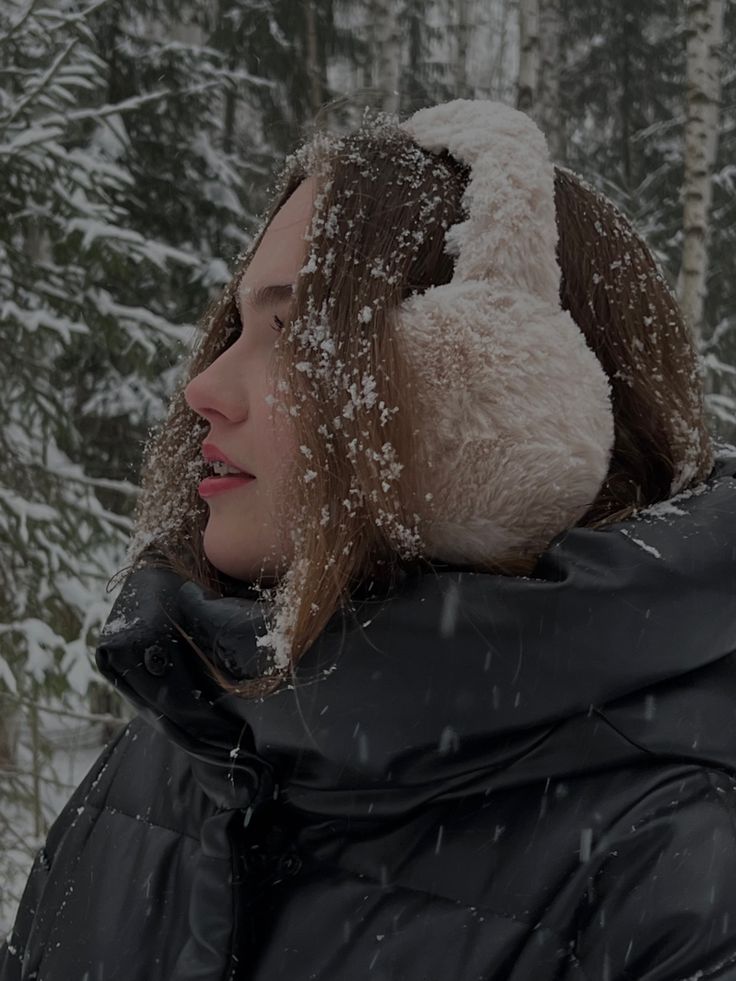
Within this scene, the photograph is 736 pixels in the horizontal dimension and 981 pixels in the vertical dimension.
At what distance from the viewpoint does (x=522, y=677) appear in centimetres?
102

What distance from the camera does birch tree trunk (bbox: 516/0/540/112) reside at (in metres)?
9.24

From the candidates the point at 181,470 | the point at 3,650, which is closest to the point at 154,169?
the point at 3,650

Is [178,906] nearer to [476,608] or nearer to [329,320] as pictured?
[476,608]

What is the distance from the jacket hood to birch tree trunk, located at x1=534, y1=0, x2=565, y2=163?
9.95m

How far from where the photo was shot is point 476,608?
105cm

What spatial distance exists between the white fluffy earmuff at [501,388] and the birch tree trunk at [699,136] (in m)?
8.19

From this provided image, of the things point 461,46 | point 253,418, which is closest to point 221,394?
point 253,418

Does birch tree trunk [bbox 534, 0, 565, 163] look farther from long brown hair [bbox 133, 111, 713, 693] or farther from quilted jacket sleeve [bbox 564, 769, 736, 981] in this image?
quilted jacket sleeve [bbox 564, 769, 736, 981]

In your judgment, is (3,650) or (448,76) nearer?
(3,650)

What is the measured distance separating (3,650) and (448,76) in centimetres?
1557

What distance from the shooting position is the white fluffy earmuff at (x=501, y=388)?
45.0 inches

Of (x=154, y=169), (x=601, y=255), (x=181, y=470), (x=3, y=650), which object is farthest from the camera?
(x=154, y=169)

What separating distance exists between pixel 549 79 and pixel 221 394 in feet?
36.0

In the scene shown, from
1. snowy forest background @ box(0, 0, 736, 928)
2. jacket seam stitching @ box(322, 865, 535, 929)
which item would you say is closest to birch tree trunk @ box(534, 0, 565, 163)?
snowy forest background @ box(0, 0, 736, 928)
